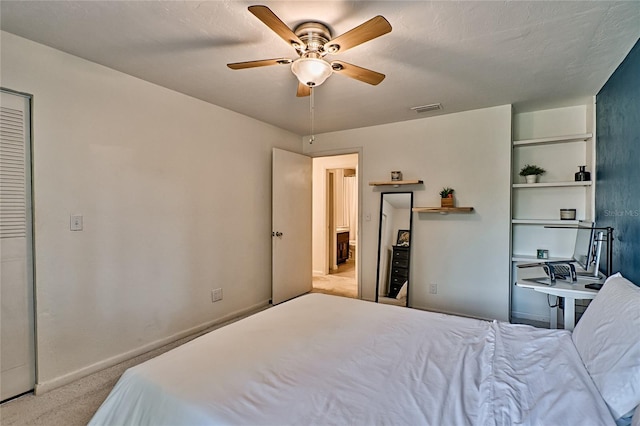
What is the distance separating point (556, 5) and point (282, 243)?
345 centimetres

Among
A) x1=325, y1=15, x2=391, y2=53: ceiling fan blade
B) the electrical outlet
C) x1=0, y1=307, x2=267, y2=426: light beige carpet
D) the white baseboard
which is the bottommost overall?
x1=0, y1=307, x2=267, y2=426: light beige carpet

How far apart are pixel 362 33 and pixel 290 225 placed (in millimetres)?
3040

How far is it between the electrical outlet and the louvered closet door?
1.47 meters

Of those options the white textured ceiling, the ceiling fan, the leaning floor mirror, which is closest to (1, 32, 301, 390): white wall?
the white textured ceiling

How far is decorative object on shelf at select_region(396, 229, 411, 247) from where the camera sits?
4.03 m

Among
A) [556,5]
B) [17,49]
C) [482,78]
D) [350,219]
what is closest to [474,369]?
[556,5]

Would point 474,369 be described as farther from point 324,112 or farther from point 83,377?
point 324,112

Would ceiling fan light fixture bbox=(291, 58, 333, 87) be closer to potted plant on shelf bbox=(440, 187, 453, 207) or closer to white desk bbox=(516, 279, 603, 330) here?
white desk bbox=(516, 279, 603, 330)

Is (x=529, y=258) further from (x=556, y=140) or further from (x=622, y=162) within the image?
(x=622, y=162)

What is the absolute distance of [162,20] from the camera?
1.88 m

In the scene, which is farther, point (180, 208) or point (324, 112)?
point (324, 112)

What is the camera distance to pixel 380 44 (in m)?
2.15

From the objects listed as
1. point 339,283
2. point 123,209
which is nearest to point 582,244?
point 339,283

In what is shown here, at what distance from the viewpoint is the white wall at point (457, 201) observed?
3.50 m
